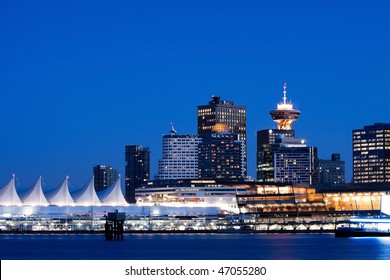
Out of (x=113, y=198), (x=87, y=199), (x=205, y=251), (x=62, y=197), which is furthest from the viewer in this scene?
(x=113, y=198)

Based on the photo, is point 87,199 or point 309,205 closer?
point 87,199

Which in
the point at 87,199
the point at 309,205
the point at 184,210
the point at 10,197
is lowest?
the point at 184,210

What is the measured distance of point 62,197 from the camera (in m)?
163

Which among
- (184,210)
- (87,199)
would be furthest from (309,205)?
(87,199)

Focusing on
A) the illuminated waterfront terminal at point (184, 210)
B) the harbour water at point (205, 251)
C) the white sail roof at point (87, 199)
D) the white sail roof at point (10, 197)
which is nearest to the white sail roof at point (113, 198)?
the illuminated waterfront terminal at point (184, 210)

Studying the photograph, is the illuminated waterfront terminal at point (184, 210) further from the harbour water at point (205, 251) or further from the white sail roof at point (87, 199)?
the harbour water at point (205, 251)

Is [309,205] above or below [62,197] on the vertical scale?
below

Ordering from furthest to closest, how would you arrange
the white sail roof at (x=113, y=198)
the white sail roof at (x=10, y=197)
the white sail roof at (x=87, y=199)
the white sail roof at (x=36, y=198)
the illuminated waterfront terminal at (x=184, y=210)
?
the white sail roof at (x=113, y=198) → the white sail roof at (x=87, y=199) → the white sail roof at (x=36, y=198) → the white sail roof at (x=10, y=197) → the illuminated waterfront terminal at (x=184, y=210)

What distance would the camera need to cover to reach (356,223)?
130000 mm

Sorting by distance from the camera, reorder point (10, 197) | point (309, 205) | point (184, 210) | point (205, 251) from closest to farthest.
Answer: point (205, 251) < point (10, 197) < point (184, 210) < point (309, 205)

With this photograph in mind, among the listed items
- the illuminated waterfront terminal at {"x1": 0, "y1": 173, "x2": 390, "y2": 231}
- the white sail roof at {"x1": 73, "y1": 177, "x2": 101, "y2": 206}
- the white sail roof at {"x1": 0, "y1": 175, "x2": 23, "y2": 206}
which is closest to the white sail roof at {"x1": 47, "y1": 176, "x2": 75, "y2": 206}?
the illuminated waterfront terminal at {"x1": 0, "y1": 173, "x2": 390, "y2": 231}

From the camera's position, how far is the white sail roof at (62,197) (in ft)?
534

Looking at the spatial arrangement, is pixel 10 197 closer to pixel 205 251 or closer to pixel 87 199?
pixel 87 199

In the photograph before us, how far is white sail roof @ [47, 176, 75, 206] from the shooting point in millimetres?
162875
